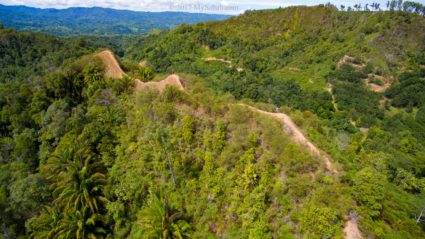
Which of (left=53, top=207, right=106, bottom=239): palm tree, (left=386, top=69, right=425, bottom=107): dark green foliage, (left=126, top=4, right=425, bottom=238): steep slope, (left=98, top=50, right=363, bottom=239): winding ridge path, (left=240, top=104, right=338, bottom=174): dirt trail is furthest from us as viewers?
(left=386, top=69, right=425, bottom=107): dark green foliage

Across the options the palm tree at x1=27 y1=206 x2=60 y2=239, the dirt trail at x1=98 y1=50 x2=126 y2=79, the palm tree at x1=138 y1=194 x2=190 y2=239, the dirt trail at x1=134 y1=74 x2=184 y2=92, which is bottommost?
the palm tree at x1=27 y1=206 x2=60 y2=239

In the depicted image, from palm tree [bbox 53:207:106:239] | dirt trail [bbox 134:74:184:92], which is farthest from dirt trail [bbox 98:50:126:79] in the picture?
palm tree [bbox 53:207:106:239]

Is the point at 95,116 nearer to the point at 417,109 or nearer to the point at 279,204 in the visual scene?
the point at 279,204

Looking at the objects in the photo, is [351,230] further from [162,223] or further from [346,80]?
[346,80]

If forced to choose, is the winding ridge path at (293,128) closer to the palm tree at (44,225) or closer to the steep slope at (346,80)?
the steep slope at (346,80)

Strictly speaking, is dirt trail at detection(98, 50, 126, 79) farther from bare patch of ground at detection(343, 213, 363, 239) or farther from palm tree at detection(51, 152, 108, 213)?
bare patch of ground at detection(343, 213, 363, 239)

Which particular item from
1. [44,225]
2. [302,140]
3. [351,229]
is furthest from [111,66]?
[351,229]

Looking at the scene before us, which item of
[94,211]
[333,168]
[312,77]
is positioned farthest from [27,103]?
[312,77]
